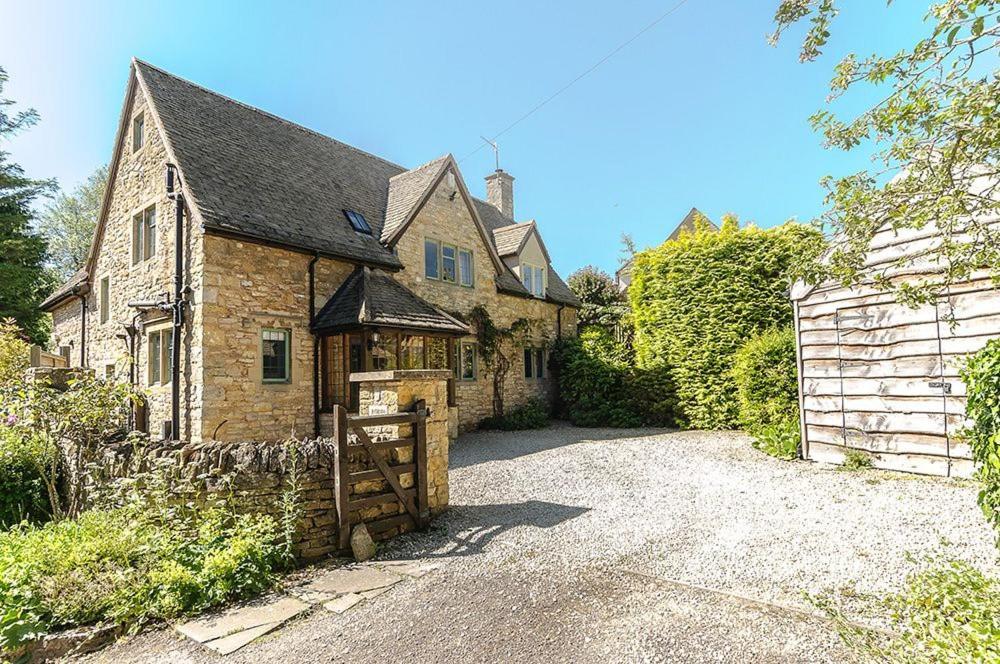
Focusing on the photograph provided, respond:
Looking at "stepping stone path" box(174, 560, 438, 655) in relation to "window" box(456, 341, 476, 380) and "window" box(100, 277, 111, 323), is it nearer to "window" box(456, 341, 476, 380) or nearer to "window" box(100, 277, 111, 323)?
"window" box(456, 341, 476, 380)

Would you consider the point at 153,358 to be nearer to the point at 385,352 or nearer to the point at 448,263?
the point at 385,352

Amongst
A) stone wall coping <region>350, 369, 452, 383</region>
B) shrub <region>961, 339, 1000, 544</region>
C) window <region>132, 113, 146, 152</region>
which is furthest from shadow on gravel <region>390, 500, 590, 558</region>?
window <region>132, 113, 146, 152</region>

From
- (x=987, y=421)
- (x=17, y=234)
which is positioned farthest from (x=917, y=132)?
(x=17, y=234)

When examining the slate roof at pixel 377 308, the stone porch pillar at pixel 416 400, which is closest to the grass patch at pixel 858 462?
the stone porch pillar at pixel 416 400

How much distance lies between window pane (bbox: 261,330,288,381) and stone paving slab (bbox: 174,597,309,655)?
7.84m

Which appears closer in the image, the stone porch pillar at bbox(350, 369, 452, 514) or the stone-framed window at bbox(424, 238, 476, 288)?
the stone porch pillar at bbox(350, 369, 452, 514)

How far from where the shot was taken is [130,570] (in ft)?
16.3

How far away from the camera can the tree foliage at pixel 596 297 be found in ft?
81.7

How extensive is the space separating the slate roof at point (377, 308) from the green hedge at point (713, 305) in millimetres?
6447

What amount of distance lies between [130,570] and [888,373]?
11.1 m

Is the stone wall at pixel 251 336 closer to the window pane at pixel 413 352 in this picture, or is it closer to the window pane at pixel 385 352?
the window pane at pixel 385 352

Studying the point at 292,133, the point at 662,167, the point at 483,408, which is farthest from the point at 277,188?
the point at 662,167

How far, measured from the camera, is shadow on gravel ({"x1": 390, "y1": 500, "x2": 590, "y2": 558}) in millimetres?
5902

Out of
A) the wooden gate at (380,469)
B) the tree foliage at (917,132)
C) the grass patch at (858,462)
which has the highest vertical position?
the tree foliage at (917,132)
